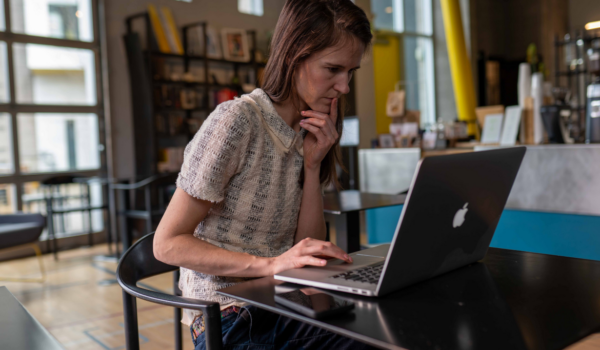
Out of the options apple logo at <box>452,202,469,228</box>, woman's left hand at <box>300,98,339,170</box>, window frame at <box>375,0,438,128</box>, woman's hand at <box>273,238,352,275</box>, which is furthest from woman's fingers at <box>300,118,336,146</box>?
window frame at <box>375,0,438,128</box>

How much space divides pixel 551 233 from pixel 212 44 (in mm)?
4998

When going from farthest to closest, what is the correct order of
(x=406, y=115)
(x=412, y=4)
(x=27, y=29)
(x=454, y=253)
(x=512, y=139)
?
1. (x=412, y=4)
2. (x=27, y=29)
3. (x=406, y=115)
4. (x=512, y=139)
5. (x=454, y=253)

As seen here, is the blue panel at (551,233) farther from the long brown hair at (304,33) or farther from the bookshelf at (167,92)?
the bookshelf at (167,92)

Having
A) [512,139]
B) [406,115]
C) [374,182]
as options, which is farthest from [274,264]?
[406,115]

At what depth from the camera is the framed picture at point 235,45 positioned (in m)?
6.60

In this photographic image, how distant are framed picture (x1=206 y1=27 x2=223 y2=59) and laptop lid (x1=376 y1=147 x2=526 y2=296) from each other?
5883 millimetres

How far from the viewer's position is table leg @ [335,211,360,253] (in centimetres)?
217

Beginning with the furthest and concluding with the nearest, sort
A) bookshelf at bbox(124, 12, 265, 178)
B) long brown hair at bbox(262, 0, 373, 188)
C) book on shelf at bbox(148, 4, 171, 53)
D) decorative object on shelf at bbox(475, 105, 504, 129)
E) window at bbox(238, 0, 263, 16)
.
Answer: window at bbox(238, 0, 263, 16), book on shelf at bbox(148, 4, 171, 53), bookshelf at bbox(124, 12, 265, 178), decorative object on shelf at bbox(475, 105, 504, 129), long brown hair at bbox(262, 0, 373, 188)

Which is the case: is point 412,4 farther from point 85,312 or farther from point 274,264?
point 274,264

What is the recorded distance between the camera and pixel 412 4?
9.87 meters

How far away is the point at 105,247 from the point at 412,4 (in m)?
7.52

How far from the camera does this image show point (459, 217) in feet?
2.86

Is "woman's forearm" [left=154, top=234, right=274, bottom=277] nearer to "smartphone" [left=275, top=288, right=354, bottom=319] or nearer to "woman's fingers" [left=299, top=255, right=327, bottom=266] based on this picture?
"woman's fingers" [left=299, top=255, right=327, bottom=266]

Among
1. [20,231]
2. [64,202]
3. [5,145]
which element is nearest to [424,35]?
[64,202]
